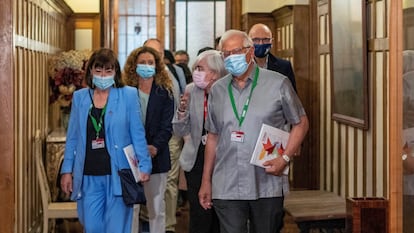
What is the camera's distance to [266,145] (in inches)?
169

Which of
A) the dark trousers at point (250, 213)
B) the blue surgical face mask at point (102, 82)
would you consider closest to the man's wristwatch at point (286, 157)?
the dark trousers at point (250, 213)

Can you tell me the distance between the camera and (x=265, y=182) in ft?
14.3

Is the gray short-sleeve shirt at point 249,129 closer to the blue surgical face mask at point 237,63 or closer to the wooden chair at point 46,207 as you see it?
the blue surgical face mask at point 237,63

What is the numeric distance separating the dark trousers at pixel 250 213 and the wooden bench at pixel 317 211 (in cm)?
134

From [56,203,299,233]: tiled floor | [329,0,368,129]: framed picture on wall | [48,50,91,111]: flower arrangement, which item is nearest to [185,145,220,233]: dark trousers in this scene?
[329,0,368,129]: framed picture on wall

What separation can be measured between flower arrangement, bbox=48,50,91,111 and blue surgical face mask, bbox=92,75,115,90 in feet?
8.76

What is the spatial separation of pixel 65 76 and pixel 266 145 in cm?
378

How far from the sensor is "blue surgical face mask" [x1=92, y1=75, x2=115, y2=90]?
5.04 m

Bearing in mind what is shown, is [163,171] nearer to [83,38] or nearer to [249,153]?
[249,153]

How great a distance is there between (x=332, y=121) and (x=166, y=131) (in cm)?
177

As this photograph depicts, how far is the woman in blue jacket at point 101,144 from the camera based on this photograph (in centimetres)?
496

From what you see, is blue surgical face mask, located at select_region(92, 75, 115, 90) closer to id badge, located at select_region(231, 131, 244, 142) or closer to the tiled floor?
id badge, located at select_region(231, 131, 244, 142)

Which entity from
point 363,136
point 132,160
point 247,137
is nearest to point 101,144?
point 132,160

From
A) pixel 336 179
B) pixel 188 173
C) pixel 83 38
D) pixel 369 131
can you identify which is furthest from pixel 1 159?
pixel 83 38
